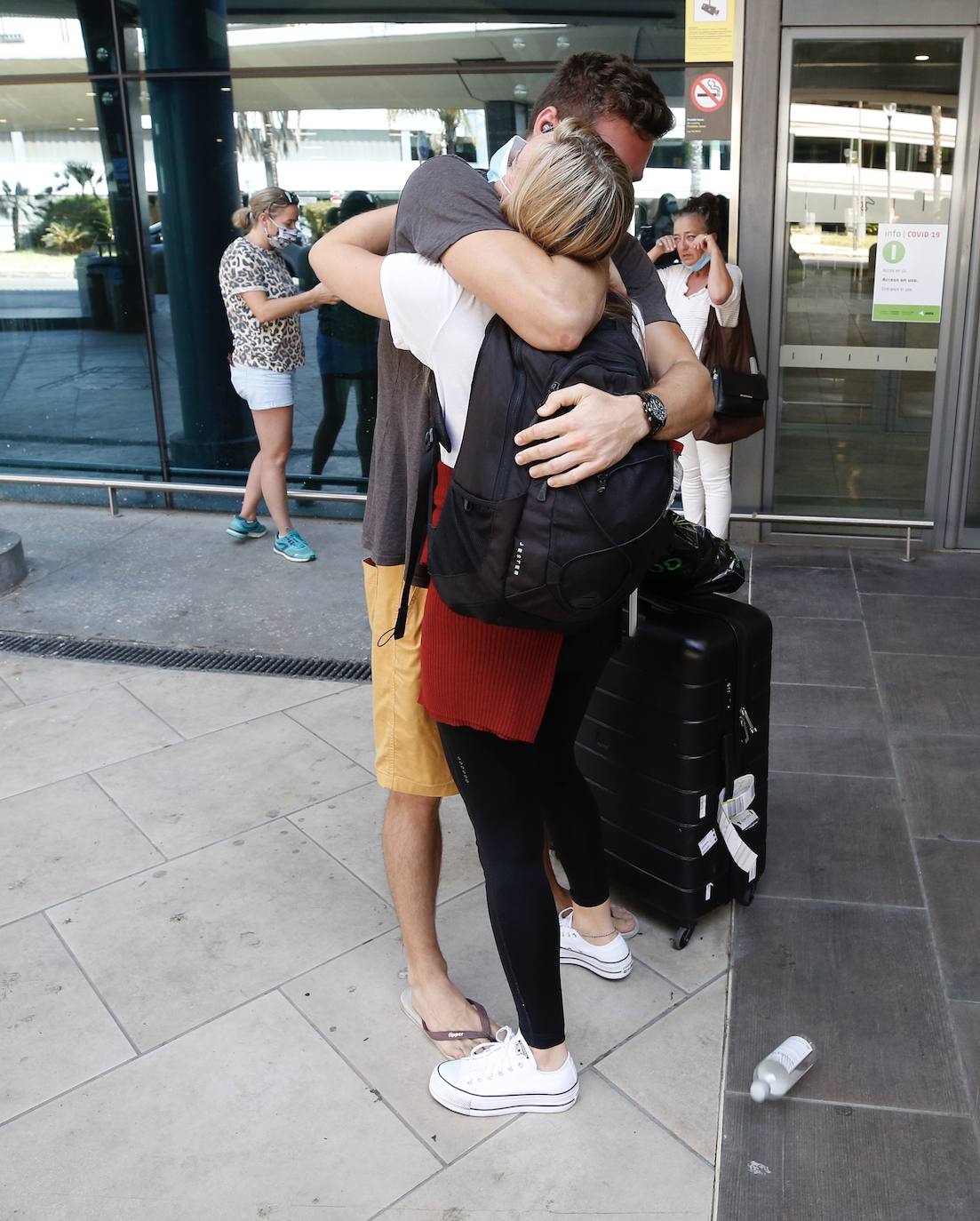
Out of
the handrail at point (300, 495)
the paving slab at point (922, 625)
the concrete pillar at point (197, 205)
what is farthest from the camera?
the concrete pillar at point (197, 205)

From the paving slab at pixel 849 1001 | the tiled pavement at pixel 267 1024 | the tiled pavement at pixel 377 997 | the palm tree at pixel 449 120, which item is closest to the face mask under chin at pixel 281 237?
the palm tree at pixel 449 120

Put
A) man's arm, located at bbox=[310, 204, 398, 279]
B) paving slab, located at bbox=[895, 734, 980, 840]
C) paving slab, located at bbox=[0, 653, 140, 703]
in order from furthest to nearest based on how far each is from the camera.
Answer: paving slab, located at bbox=[0, 653, 140, 703] < paving slab, located at bbox=[895, 734, 980, 840] < man's arm, located at bbox=[310, 204, 398, 279]

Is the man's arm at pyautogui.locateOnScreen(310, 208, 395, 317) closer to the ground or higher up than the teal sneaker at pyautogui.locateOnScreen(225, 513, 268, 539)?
higher up

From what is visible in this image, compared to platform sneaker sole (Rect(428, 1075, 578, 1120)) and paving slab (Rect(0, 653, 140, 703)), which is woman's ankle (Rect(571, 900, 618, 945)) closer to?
platform sneaker sole (Rect(428, 1075, 578, 1120))

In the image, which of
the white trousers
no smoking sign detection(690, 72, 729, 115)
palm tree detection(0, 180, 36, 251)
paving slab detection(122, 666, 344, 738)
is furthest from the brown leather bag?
palm tree detection(0, 180, 36, 251)

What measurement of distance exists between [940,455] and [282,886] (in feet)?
14.7

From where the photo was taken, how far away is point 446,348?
1.88 metres

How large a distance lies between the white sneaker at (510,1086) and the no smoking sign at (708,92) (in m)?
5.04

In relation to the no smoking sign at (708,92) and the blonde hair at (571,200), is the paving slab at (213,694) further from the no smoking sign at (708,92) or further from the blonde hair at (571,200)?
the no smoking sign at (708,92)

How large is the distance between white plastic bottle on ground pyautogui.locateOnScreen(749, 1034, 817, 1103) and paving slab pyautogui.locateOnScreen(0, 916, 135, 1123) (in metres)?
1.34

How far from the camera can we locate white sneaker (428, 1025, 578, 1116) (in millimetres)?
2316

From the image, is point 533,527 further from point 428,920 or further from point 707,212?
point 707,212

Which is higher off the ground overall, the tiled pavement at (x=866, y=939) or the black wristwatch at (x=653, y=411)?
the black wristwatch at (x=653, y=411)

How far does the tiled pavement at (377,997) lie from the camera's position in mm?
2174
